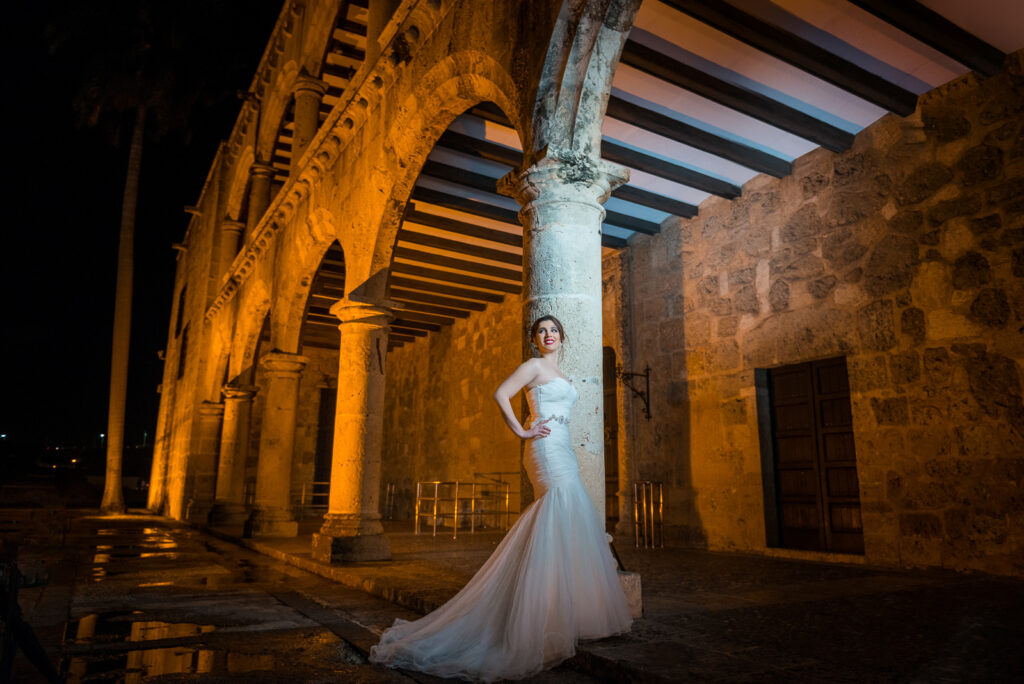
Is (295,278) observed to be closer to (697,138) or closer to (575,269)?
(697,138)

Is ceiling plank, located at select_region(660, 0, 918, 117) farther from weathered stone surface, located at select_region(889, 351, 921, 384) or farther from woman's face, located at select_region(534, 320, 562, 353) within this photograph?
woman's face, located at select_region(534, 320, 562, 353)

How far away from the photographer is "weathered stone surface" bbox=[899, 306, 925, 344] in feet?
16.5

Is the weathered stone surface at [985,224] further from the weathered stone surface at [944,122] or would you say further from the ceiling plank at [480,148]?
the ceiling plank at [480,148]

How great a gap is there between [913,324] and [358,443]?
183 inches

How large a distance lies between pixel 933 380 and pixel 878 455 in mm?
758

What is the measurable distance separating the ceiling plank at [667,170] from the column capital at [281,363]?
438cm

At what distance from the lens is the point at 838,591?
12.7 feet

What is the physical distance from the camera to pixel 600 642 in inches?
98.3

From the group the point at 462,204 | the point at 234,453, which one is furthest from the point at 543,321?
the point at 234,453

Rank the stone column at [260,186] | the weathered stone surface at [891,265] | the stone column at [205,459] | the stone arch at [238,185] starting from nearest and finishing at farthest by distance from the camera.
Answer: the weathered stone surface at [891,265]
the stone column at [260,186]
the stone column at [205,459]
the stone arch at [238,185]

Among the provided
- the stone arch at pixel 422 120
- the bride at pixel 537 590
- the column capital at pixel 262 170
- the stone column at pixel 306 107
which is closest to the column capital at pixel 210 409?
the column capital at pixel 262 170

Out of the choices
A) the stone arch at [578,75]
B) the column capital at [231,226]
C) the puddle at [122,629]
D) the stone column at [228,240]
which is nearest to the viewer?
the puddle at [122,629]

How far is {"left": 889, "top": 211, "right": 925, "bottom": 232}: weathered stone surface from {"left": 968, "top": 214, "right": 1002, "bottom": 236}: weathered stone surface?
1.28ft

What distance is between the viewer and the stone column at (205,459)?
11.7m
